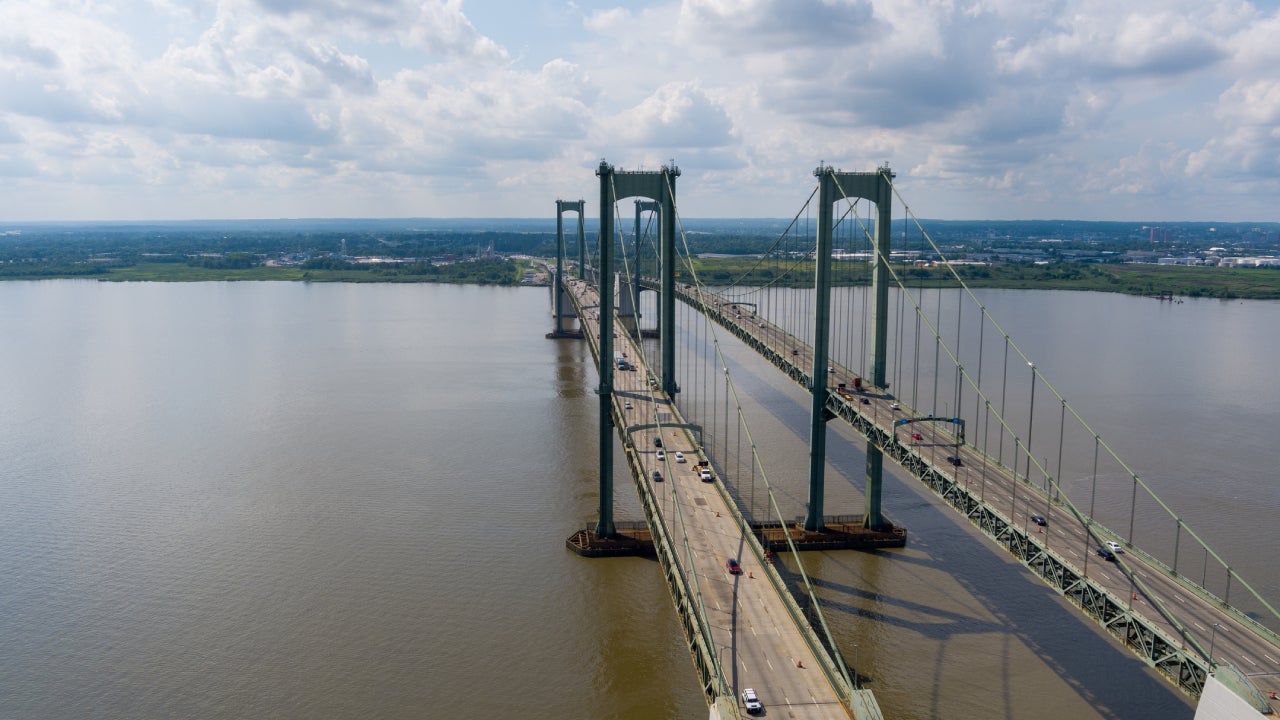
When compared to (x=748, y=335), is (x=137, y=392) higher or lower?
lower

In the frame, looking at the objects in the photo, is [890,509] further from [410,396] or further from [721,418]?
[410,396]

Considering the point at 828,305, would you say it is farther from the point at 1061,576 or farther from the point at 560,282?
the point at 560,282

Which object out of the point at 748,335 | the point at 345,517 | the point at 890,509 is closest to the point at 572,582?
the point at 345,517

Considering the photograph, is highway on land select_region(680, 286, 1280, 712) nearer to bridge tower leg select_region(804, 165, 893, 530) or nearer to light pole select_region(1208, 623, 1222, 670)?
light pole select_region(1208, 623, 1222, 670)

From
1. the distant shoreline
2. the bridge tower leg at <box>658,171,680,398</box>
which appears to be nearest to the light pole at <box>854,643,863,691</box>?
the bridge tower leg at <box>658,171,680,398</box>

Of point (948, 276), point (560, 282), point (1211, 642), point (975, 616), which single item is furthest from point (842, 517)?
point (948, 276)

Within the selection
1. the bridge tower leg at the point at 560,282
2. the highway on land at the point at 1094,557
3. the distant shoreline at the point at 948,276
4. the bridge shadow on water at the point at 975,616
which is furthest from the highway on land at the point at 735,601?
the distant shoreline at the point at 948,276
